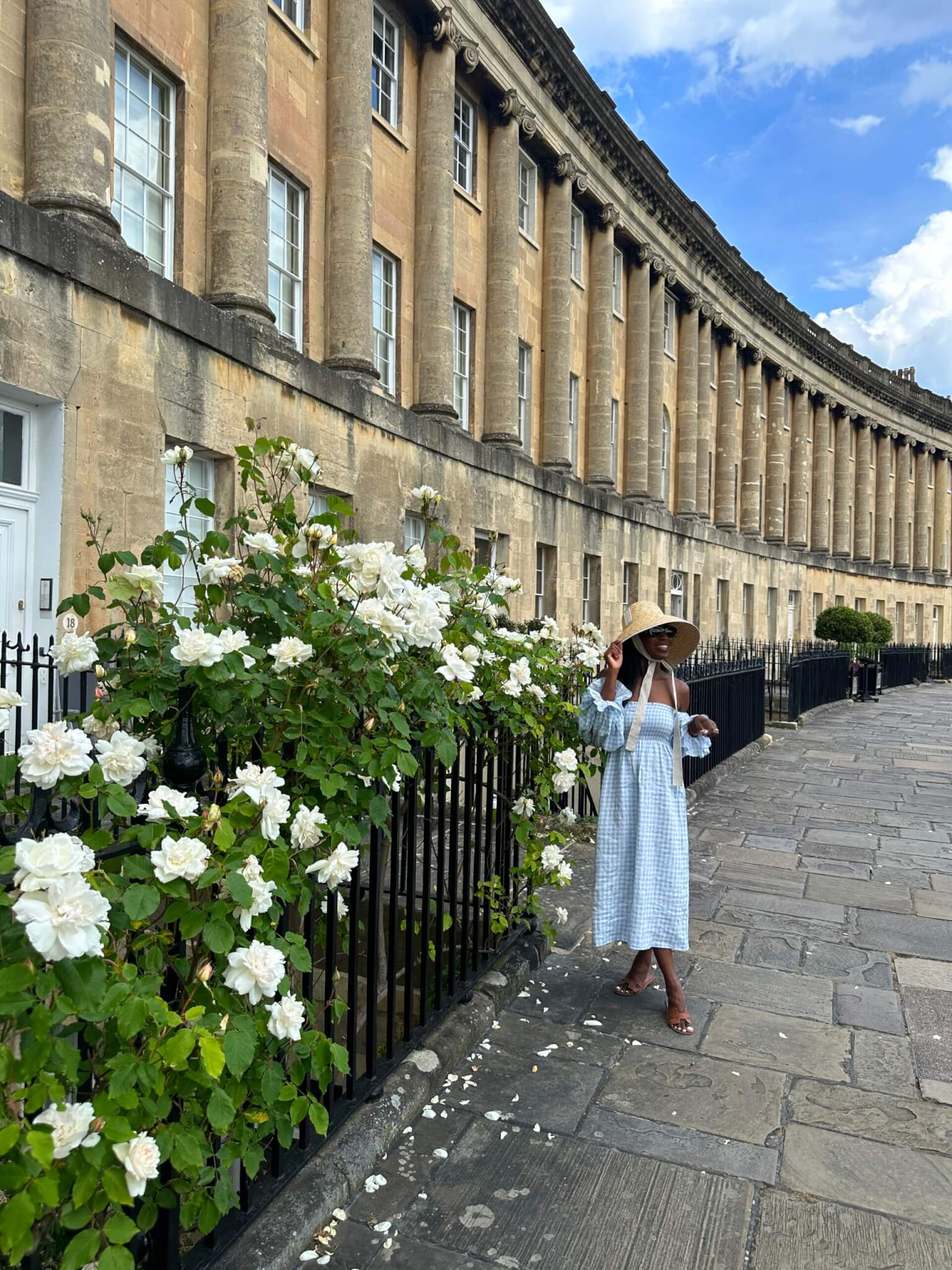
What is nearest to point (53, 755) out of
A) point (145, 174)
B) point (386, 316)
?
point (145, 174)

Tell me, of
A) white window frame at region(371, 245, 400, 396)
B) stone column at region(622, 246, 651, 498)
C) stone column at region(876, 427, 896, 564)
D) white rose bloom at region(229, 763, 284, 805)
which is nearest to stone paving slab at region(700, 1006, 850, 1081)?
white rose bloom at region(229, 763, 284, 805)

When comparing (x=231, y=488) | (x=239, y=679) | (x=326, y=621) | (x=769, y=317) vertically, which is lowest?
(x=239, y=679)

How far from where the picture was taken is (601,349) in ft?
77.7

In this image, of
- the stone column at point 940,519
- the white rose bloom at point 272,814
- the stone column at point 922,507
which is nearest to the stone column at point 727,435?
the stone column at point 922,507

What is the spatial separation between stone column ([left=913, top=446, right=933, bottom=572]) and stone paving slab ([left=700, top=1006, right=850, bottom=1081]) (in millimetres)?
53739

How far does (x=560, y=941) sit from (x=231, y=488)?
7.02 metres

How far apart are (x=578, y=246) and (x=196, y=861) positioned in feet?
80.1

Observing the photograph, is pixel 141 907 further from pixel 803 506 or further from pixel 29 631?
pixel 803 506

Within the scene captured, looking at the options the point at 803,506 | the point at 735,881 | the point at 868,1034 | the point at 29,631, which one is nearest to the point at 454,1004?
the point at 868,1034

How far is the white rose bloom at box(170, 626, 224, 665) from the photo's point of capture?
85.8 inches

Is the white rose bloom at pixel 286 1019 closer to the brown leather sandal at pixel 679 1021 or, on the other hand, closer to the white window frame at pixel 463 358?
the brown leather sandal at pixel 679 1021

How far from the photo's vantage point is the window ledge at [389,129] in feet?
48.1

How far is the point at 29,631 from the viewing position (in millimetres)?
8219

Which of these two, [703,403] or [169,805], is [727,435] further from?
[169,805]
